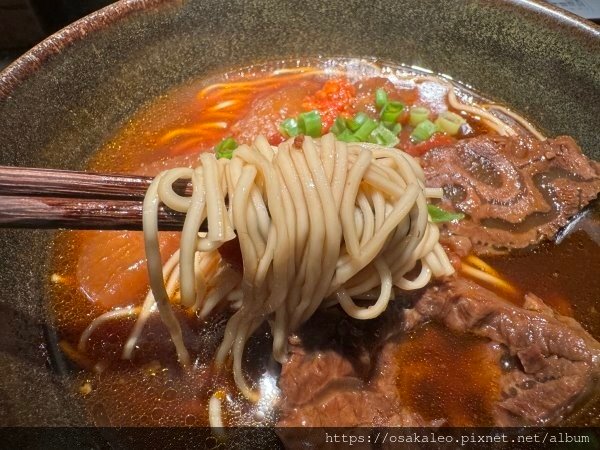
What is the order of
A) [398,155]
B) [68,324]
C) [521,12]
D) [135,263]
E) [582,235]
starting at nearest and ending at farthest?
[398,155], [68,324], [135,263], [582,235], [521,12]

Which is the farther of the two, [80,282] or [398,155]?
[80,282]

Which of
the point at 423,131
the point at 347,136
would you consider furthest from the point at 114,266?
the point at 423,131

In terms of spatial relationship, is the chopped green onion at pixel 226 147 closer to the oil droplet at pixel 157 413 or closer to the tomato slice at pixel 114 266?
the tomato slice at pixel 114 266

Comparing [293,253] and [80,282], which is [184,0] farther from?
[293,253]

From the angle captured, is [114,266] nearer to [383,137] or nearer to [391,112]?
[383,137]

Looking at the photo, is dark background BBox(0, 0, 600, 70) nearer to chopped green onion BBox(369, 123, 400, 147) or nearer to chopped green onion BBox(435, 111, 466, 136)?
chopped green onion BBox(435, 111, 466, 136)

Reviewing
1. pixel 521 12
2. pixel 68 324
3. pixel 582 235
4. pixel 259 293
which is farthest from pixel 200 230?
pixel 521 12

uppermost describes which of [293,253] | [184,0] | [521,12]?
[184,0]

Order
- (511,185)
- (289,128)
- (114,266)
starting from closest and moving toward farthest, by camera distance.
Answer: 1. (114,266)
2. (511,185)
3. (289,128)
